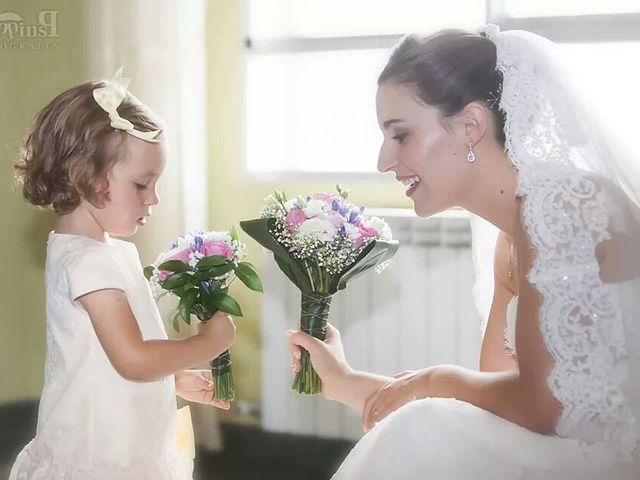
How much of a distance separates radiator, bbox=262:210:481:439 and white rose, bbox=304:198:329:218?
875 mm

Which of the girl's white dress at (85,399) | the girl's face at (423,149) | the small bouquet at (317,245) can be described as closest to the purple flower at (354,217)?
the small bouquet at (317,245)

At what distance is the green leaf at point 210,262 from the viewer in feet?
5.26

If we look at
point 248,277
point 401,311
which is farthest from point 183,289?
point 401,311

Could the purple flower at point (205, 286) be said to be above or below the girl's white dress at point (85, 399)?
above

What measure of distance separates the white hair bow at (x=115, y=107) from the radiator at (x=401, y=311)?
1.06m

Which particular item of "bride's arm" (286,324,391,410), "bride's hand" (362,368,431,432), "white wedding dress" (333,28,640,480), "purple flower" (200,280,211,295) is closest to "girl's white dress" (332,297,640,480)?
"white wedding dress" (333,28,640,480)

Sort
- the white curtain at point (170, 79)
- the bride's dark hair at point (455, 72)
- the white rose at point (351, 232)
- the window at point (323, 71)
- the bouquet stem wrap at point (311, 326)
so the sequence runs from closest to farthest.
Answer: the bride's dark hair at point (455, 72), the white rose at point (351, 232), the bouquet stem wrap at point (311, 326), the white curtain at point (170, 79), the window at point (323, 71)

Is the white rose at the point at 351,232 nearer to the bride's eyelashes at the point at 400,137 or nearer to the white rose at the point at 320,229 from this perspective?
the white rose at the point at 320,229

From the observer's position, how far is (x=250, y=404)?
9.53 ft

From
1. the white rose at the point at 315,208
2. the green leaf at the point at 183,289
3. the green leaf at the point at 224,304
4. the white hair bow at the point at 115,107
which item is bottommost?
the green leaf at the point at 224,304

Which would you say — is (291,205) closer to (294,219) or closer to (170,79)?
(294,219)

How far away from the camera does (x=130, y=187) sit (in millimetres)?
1604

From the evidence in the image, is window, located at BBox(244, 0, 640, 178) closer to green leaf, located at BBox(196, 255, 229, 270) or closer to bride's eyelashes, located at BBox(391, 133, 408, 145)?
bride's eyelashes, located at BBox(391, 133, 408, 145)

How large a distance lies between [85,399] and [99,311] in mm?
181
